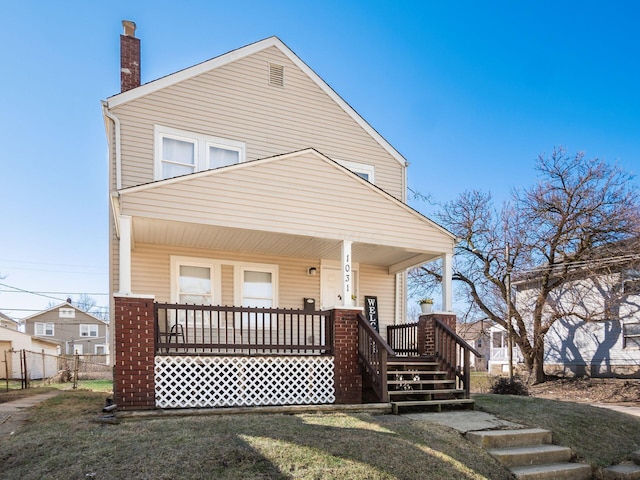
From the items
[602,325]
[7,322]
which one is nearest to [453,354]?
[602,325]

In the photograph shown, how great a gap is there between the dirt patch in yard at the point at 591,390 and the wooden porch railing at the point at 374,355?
442 inches

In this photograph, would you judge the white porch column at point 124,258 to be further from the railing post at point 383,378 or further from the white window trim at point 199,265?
the railing post at point 383,378

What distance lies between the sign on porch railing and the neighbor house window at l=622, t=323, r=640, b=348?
13.9 meters

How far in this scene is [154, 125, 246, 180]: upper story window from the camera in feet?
31.6

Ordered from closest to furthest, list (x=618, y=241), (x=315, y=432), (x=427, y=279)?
1. (x=315, y=432)
2. (x=618, y=241)
3. (x=427, y=279)

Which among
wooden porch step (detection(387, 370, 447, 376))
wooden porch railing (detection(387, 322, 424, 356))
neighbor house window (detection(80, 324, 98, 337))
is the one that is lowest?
neighbor house window (detection(80, 324, 98, 337))

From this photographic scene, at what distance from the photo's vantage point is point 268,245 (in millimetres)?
9602

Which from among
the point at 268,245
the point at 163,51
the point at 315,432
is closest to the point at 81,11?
the point at 163,51

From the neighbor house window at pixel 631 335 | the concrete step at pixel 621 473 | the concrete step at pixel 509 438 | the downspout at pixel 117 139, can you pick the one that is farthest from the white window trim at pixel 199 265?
the neighbor house window at pixel 631 335

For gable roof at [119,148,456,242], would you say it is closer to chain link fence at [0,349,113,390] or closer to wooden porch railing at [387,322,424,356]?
wooden porch railing at [387,322,424,356]

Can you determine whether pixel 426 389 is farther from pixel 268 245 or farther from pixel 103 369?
pixel 103 369

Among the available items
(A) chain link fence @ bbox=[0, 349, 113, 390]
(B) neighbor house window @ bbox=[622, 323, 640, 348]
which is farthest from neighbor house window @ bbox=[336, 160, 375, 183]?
(B) neighbor house window @ bbox=[622, 323, 640, 348]

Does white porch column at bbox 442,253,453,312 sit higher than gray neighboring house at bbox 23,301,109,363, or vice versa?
white porch column at bbox 442,253,453,312

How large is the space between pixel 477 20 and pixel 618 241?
10.2 m
